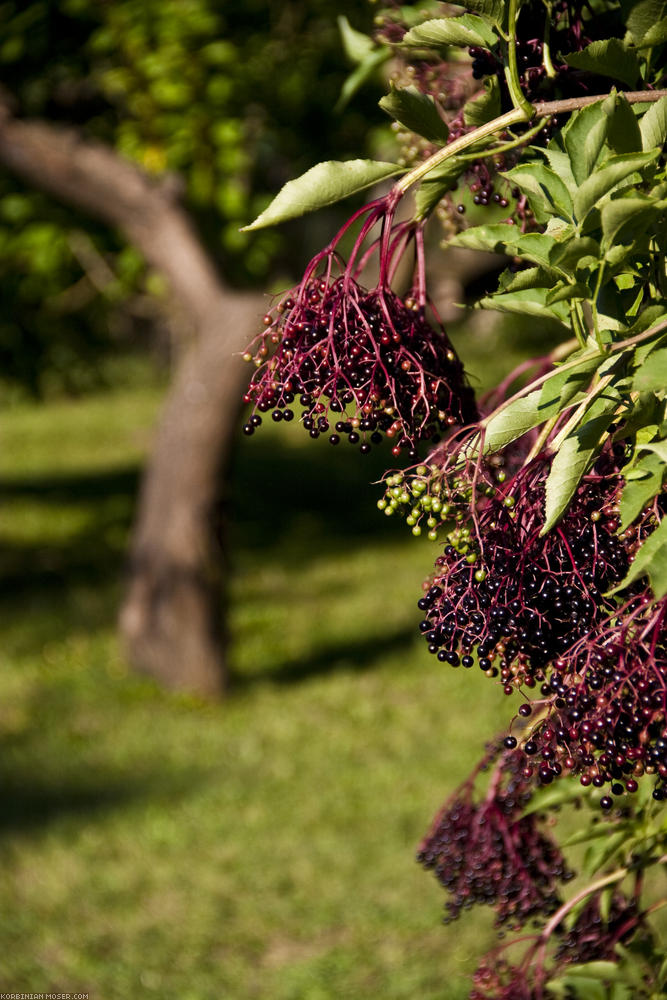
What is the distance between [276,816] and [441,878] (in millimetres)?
3726

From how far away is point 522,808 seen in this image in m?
2.13

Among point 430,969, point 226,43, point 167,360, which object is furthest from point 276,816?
point 167,360

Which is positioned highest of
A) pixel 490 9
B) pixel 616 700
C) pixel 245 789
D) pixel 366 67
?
pixel 366 67

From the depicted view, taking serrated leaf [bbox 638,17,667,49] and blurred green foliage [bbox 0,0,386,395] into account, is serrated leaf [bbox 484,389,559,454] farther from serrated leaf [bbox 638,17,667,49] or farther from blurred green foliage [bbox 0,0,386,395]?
blurred green foliage [bbox 0,0,386,395]

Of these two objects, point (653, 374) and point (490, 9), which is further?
point (490, 9)

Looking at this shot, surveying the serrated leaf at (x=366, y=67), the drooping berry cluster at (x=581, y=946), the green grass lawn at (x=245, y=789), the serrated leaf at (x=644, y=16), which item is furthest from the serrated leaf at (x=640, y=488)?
the serrated leaf at (x=366, y=67)

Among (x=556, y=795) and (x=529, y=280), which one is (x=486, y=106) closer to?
(x=529, y=280)

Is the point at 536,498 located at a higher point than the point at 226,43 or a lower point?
lower

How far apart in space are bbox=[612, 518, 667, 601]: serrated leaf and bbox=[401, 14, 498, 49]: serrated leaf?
61 centimetres

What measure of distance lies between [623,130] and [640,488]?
372 mm

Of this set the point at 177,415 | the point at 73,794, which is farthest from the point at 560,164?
the point at 177,415

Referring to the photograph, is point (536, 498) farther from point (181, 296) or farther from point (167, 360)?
point (167, 360)

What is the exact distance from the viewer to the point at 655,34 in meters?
1.31

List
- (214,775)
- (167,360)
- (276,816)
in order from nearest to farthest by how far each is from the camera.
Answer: (276,816) → (214,775) → (167,360)
